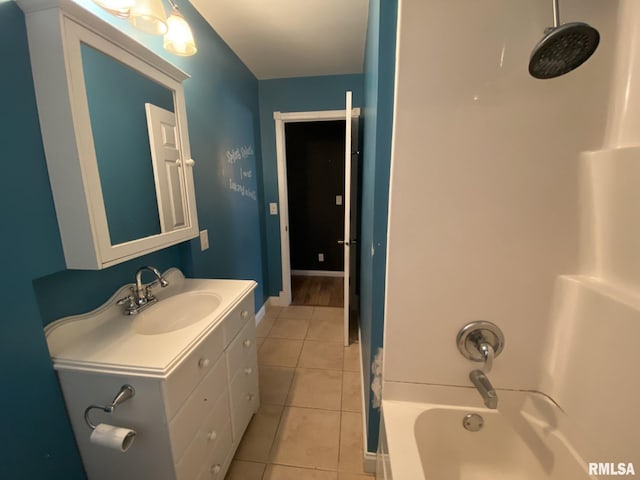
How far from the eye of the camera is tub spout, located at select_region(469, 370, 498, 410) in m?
0.84

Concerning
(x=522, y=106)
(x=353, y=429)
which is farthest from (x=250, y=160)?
(x=353, y=429)

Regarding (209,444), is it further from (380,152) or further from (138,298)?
(380,152)

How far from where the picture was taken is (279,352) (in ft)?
7.03

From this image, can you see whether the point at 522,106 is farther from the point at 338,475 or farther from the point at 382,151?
the point at 338,475

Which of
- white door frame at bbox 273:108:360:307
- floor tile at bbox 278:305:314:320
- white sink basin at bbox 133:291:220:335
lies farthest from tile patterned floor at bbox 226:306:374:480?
white sink basin at bbox 133:291:220:335

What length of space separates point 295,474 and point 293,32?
8.84 ft

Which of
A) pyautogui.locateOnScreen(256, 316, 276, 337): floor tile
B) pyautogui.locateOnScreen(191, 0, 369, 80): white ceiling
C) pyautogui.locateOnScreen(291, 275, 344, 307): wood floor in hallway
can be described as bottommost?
pyautogui.locateOnScreen(256, 316, 276, 337): floor tile

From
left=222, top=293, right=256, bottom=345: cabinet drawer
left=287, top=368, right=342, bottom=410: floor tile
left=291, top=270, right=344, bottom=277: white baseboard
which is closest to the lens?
left=222, top=293, right=256, bottom=345: cabinet drawer

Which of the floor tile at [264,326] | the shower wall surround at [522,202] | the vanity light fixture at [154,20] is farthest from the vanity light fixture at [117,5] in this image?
the floor tile at [264,326]

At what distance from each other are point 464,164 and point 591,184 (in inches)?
15.4

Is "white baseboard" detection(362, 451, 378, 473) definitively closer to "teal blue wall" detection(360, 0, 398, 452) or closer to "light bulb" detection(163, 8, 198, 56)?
"teal blue wall" detection(360, 0, 398, 452)

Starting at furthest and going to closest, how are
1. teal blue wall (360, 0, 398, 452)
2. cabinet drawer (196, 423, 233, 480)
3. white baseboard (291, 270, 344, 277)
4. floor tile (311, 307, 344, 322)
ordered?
white baseboard (291, 270, 344, 277) → floor tile (311, 307, 344, 322) → cabinet drawer (196, 423, 233, 480) → teal blue wall (360, 0, 398, 452)

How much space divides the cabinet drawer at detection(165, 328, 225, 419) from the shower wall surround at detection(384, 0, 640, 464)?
729 millimetres

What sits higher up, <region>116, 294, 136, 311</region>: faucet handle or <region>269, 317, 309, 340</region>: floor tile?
<region>116, 294, 136, 311</region>: faucet handle
